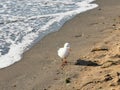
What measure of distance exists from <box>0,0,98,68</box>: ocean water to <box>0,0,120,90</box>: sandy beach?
0.32 metres

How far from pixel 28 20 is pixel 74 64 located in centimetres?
Answer: 519

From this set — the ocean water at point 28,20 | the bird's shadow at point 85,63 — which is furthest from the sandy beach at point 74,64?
the ocean water at point 28,20

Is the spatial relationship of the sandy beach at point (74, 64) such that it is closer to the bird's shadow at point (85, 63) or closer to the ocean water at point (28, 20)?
the bird's shadow at point (85, 63)

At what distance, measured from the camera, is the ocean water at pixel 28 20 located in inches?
390

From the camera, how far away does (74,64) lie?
845 centimetres

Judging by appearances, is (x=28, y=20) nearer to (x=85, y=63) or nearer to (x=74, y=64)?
(x=74, y=64)

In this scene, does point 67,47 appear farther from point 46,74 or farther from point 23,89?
point 23,89

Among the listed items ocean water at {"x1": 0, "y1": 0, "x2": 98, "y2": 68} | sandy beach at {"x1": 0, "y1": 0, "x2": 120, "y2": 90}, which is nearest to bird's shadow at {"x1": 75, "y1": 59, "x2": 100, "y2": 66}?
sandy beach at {"x1": 0, "y1": 0, "x2": 120, "y2": 90}

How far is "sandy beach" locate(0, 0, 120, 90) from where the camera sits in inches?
287

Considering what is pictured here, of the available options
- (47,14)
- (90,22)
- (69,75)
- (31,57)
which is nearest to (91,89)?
(69,75)

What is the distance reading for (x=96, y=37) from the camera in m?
10.6

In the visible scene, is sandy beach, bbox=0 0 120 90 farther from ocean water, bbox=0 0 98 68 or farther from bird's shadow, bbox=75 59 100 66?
ocean water, bbox=0 0 98 68

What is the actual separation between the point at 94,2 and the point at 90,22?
4.35m

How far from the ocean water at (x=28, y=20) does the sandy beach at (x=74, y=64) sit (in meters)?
0.32
